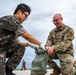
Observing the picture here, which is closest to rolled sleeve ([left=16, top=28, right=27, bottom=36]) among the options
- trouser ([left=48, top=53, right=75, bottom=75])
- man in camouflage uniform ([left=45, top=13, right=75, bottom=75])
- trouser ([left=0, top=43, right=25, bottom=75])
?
trouser ([left=0, top=43, right=25, bottom=75])

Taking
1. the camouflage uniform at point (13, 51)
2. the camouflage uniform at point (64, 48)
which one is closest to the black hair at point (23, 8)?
the camouflage uniform at point (13, 51)

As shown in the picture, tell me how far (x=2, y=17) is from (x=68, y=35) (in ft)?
5.74

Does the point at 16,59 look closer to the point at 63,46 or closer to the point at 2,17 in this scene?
the point at 2,17

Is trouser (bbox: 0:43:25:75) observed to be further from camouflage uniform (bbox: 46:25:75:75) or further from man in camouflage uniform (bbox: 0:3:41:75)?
camouflage uniform (bbox: 46:25:75:75)

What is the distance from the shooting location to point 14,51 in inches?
192

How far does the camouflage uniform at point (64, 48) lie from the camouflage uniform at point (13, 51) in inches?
50.8

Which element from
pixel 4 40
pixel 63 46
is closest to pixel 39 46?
pixel 4 40

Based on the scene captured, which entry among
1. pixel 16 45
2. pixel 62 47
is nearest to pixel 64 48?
pixel 62 47

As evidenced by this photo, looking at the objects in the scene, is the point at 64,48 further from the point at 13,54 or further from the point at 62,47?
the point at 13,54

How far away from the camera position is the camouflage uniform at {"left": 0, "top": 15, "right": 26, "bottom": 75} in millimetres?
→ 4707

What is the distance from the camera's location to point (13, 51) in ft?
16.0

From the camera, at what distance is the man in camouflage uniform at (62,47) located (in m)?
5.97

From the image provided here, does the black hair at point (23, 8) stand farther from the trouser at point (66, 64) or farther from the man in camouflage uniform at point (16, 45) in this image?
the trouser at point (66, 64)

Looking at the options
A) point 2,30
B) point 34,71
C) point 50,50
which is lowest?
point 34,71
